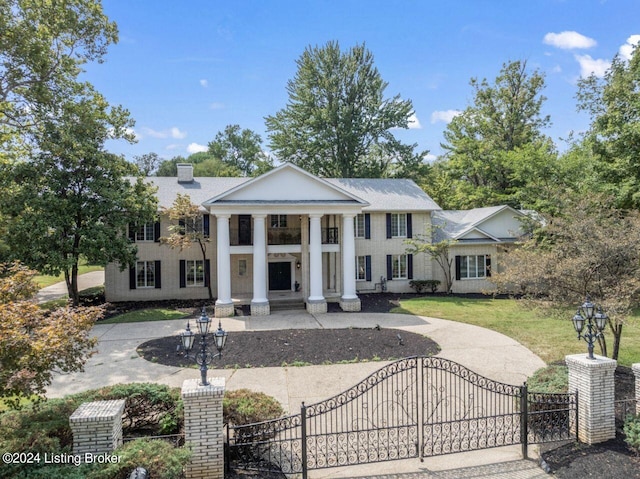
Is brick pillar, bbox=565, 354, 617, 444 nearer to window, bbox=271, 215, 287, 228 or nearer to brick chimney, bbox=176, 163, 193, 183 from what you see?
window, bbox=271, 215, 287, 228

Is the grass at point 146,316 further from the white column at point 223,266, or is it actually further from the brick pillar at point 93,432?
the brick pillar at point 93,432

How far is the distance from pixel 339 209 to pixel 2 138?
16.0m

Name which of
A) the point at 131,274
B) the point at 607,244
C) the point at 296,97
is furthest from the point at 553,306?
the point at 296,97

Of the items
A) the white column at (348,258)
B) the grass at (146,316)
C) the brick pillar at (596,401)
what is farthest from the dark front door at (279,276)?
the brick pillar at (596,401)

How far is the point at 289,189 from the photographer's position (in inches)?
834

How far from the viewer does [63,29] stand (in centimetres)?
1858

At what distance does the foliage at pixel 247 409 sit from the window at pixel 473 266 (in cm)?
2166

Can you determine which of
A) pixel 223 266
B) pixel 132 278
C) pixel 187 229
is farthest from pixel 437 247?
pixel 132 278

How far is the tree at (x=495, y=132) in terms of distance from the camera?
34312mm

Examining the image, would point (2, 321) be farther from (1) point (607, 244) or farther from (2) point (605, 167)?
(2) point (605, 167)

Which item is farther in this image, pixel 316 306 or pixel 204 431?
pixel 316 306

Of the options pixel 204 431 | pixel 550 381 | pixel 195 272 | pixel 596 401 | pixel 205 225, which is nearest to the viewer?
pixel 204 431

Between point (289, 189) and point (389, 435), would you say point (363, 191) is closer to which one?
point (289, 189)

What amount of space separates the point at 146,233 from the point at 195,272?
12.0 feet
